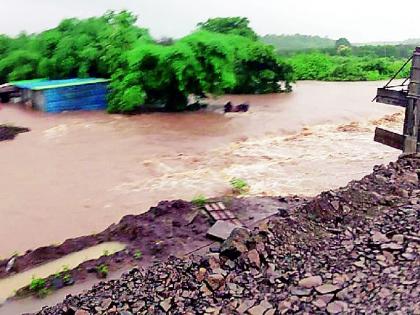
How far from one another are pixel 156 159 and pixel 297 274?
8773mm

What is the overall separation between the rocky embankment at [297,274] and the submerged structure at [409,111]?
2.52m

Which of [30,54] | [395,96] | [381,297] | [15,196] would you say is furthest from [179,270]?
[30,54]

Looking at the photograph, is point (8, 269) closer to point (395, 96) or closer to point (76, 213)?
point (76, 213)

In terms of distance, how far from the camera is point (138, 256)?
713 cm

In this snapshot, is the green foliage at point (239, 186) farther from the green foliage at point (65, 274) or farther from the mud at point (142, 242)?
the green foliage at point (65, 274)

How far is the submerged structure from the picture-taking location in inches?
322

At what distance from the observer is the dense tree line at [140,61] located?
1928 cm

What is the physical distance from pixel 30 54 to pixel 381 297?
23.6 meters

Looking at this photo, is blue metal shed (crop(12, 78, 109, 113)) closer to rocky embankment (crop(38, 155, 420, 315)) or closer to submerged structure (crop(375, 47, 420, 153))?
submerged structure (crop(375, 47, 420, 153))

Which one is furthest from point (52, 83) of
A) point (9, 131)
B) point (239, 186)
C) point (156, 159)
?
point (239, 186)

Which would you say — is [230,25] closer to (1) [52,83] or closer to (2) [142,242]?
(1) [52,83]

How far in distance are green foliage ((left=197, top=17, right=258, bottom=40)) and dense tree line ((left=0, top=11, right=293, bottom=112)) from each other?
22.6ft

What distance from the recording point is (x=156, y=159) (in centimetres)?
1319

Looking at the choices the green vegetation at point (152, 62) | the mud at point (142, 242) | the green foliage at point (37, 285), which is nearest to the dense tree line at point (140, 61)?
the green vegetation at point (152, 62)
